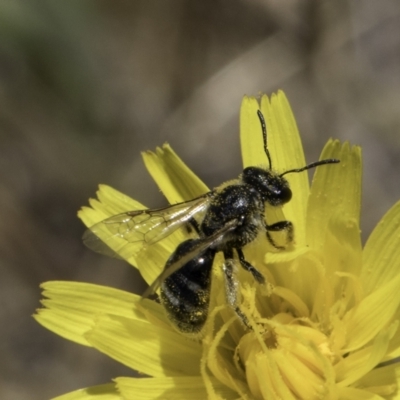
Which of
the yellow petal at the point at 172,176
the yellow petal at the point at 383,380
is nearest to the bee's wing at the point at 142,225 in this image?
the yellow petal at the point at 172,176

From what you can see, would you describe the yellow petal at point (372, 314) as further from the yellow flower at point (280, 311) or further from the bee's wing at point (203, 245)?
the bee's wing at point (203, 245)

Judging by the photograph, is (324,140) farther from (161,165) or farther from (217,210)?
(217,210)

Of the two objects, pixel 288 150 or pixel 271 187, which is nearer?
pixel 271 187

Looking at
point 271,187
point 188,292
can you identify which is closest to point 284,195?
point 271,187

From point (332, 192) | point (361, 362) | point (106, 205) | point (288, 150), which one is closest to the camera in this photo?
point (361, 362)

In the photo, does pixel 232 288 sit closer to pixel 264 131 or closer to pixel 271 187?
pixel 271 187

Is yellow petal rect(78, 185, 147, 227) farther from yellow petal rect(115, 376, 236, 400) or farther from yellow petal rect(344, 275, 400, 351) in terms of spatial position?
yellow petal rect(344, 275, 400, 351)

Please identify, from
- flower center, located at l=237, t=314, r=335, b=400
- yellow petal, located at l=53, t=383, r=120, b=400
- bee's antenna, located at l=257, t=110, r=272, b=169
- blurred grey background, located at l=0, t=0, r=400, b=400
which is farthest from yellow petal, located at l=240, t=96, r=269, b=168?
blurred grey background, located at l=0, t=0, r=400, b=400
